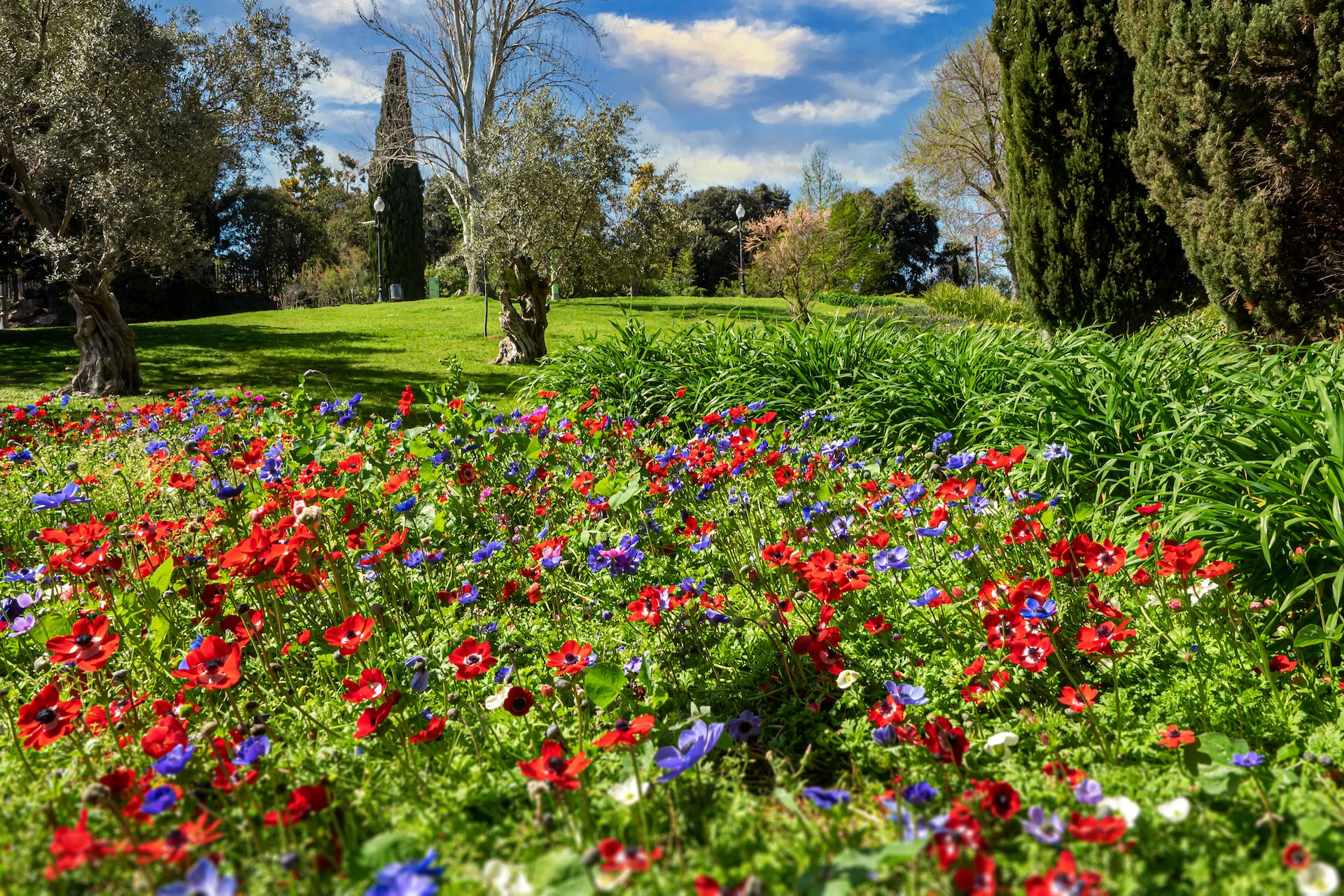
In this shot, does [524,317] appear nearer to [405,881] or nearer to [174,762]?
[174,762]

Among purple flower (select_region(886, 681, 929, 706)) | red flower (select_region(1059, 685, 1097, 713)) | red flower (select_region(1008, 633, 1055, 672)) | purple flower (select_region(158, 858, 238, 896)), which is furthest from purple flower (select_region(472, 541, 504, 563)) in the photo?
red flower (select_region(1059, 685, 1097, 713))

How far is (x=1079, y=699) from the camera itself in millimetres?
1948

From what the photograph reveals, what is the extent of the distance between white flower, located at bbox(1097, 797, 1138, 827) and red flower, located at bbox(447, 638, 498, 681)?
4.14 ft

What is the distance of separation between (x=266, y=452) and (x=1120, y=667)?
4.05 metres

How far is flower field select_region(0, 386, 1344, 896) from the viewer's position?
1.36 metres

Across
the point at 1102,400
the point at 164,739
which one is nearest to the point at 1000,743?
the point at 164,739

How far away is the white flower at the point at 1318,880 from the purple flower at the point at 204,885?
1448 millimetres

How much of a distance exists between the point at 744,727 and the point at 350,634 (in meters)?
1.03

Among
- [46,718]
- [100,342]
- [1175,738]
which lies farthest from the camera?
[100,342]

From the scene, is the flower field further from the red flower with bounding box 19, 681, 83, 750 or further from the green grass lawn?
the green grass lawn

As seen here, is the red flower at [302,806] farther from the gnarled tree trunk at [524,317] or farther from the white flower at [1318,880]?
the gnarled tree trunk at [524,317]

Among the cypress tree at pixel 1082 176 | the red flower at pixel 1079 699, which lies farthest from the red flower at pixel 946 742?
the cypress tree at pixel 1082 176

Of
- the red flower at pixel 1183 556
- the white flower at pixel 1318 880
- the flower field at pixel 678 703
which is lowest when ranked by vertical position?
the flower field at pixel 678 703

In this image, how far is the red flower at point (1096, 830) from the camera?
1.15 m
